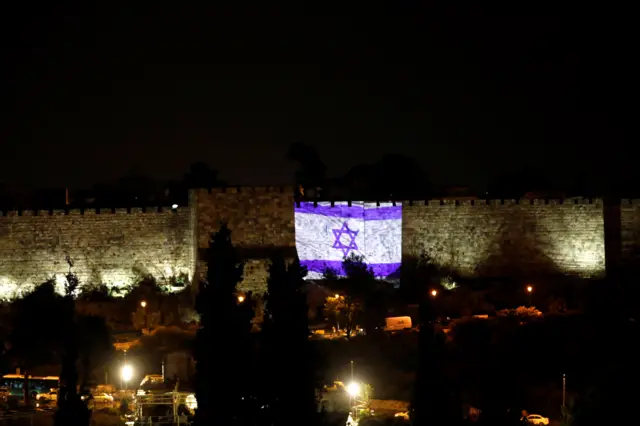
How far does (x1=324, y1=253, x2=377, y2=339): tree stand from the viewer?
71.3ft

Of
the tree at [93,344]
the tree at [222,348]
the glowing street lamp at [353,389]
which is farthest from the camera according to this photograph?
the tree at [93,344]

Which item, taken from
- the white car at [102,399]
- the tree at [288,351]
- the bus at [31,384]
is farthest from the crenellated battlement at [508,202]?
the tree at [288,351]

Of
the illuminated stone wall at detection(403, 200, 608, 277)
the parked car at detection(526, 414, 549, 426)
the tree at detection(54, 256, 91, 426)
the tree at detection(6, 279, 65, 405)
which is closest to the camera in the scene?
the tree at detection(54, 256, 91, 426)

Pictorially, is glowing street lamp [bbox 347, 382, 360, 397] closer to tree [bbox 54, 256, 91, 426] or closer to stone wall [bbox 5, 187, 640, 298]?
stone wall [bbox 5, 187, 640, 298]

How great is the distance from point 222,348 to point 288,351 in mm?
971

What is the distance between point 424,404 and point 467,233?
1585 cm

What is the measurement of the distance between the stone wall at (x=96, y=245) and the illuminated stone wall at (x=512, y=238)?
6528mm

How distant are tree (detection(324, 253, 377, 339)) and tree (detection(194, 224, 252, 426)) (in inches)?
368

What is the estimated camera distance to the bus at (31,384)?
17297 millimetres

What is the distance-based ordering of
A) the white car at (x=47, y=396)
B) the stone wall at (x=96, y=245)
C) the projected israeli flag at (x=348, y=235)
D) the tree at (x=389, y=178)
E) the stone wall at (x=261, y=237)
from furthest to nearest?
the tree at (x=389, y=178), the projected israeli flag at (x=348, y=235), the stone wall at (x=96, y=245), the stone wall at (x=261, y=237), the white car at (x=47, y=396)

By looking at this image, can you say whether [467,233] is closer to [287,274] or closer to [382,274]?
[382,274]

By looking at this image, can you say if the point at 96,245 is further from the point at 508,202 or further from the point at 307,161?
the point at 307,161

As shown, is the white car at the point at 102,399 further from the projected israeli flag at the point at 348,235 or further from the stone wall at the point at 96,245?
the projected israeli flag at the point at 348,235

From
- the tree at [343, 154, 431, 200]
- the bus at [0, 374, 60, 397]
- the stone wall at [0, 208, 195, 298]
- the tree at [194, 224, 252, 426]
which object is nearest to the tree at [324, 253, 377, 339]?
the stone wall at [0, 208, 195, 298]
